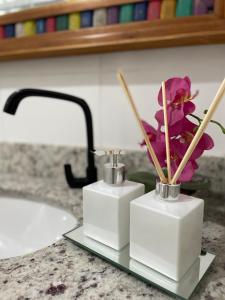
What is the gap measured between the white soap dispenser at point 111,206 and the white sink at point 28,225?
15cm

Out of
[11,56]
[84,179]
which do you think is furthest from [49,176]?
[11,56]

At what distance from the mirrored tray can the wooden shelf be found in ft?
1.43

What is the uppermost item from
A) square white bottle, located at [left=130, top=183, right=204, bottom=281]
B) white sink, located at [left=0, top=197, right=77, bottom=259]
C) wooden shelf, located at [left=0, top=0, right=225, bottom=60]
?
wooden shelf, located at [left=0, top=0, right=225, bottom=60]

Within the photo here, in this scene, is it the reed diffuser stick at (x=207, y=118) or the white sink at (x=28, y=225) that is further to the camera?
the white sink at (x=28, y=225)

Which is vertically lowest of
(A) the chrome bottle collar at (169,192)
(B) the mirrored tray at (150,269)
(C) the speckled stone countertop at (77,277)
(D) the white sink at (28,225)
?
(D) the white sink at (28,225)

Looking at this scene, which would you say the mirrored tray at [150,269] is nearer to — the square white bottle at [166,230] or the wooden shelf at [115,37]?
the square white bottle at [166,230]

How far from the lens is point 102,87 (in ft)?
2.29

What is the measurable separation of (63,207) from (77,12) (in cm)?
50

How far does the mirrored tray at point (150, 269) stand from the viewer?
0.30m

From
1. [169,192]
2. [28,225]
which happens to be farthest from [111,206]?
[28,225]

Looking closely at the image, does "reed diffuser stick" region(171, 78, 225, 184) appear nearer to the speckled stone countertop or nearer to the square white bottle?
the square white bottle

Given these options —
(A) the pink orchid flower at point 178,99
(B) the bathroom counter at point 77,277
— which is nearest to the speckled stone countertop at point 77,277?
(B) the bathroom counter at point 77,277

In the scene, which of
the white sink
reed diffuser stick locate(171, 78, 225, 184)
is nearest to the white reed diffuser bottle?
reed diffuser stick locate(171, 78, 225, 184)

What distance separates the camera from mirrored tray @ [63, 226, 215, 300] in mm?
299
